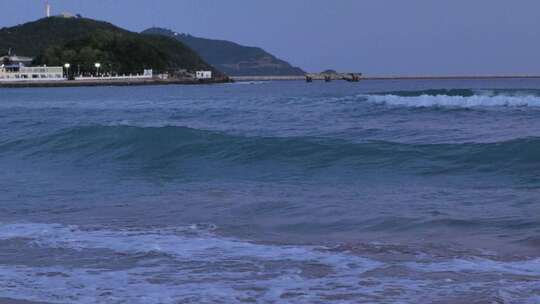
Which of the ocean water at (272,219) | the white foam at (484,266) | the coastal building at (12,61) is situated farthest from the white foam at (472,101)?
the coastal building at (12,61)

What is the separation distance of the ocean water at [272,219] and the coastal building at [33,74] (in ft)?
373

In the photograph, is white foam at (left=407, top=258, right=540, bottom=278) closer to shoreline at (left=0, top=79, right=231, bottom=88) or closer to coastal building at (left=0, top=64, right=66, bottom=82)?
shoreline at (left=0, top=79, right=231, bottom=88)

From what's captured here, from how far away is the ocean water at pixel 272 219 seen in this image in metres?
5.60

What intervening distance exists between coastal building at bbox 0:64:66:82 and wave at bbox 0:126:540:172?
365 ft

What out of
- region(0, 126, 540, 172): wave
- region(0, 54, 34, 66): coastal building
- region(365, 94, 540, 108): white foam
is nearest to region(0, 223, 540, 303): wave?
region(0, 126, 540, 172): wave

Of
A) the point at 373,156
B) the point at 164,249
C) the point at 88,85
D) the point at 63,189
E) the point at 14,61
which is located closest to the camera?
the point at 164,249

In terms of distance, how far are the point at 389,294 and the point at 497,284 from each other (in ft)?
2.66

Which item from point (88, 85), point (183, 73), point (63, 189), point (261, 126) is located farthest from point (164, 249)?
point (183, 73)

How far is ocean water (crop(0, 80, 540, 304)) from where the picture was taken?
560cm

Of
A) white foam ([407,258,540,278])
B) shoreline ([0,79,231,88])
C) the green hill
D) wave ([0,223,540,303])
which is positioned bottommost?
shoreline ([0,79,231,88])

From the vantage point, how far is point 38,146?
1783cm

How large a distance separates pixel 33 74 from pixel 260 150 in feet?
394

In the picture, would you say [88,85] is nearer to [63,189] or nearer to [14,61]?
[14,61]

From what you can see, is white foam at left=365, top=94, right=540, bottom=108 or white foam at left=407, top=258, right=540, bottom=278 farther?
white foam at left=365, top=94, right=540, bottom=108
